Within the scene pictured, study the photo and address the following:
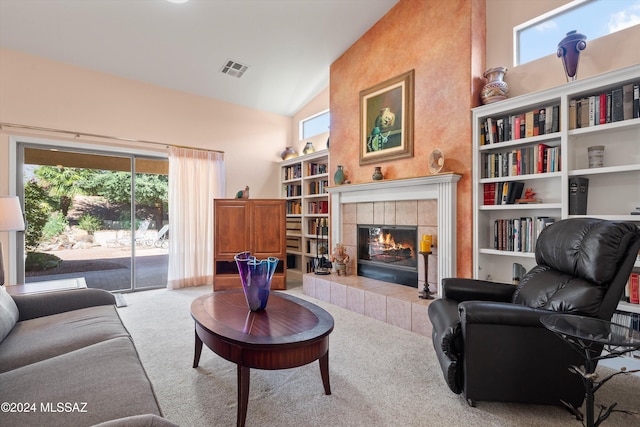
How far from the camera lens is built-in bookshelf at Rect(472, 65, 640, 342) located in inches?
92.0

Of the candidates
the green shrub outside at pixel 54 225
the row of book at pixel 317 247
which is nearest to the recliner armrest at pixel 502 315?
the row of book at pixel 317 247

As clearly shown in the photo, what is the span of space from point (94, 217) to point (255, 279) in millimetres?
3483

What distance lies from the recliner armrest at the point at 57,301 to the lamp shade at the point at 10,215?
43.3 inches

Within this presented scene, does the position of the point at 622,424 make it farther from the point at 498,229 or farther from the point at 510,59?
the point at 510,59

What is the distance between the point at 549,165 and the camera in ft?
8.72

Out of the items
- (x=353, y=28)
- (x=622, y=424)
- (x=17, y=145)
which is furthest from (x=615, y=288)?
(x=17, y=145)

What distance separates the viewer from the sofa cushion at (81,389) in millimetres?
1012

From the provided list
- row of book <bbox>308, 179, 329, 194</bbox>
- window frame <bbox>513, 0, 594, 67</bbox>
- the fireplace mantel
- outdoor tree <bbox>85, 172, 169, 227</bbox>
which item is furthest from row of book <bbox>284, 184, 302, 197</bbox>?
window frame <bbox>513, 0, 594, 67</bbox>

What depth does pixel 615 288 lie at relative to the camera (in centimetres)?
159

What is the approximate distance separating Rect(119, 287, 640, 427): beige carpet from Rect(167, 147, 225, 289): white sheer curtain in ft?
6.48

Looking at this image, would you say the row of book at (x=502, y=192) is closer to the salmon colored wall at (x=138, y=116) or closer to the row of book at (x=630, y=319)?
the row of book at (x=630, y=319)

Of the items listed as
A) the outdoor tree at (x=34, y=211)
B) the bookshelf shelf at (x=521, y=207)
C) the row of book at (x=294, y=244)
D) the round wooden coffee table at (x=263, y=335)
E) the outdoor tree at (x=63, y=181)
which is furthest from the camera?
the row of book at (x=294, y=244)

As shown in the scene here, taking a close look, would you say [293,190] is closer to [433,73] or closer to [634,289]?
[433,73]

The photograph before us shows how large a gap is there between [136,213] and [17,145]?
150cm
